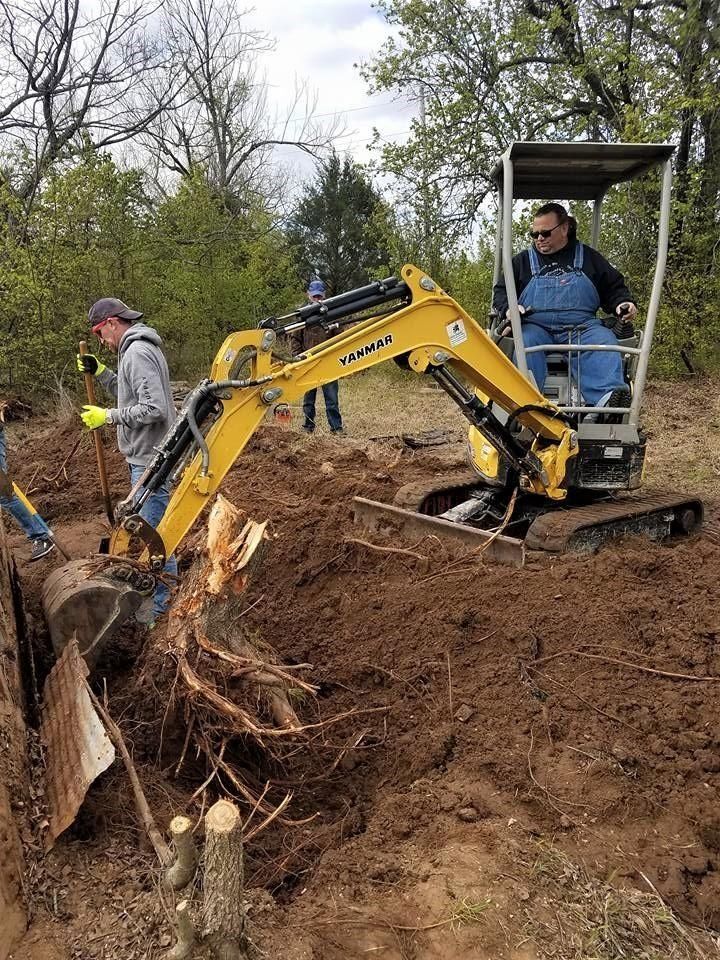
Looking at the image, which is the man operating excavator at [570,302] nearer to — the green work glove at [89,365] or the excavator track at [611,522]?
the excavator track at [611,522]

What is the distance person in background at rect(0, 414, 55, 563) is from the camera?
6051 mm

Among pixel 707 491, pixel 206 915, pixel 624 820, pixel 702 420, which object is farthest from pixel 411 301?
pixel 702 420

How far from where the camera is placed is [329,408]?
432 inches

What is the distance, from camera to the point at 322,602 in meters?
5.03

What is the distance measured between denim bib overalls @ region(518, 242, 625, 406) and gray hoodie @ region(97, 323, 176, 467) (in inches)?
100.0

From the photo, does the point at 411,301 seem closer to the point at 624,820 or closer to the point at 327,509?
the point at 327,509

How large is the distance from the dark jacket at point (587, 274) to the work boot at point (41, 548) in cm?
419

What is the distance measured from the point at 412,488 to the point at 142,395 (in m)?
2.38

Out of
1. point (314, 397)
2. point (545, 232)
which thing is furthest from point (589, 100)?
point (545, 232)

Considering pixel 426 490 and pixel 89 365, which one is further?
pixel 426 490

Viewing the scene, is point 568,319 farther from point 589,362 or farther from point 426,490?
point 426,490

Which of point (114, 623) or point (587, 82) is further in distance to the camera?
point (587, 82)

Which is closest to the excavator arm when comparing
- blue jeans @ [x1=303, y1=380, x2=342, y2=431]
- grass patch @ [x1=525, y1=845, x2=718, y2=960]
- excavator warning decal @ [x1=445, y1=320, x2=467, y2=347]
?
excavator warning decal @ [x1=445, y1=320, x2=467, y2=347]

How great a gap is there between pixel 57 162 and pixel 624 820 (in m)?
14.9
